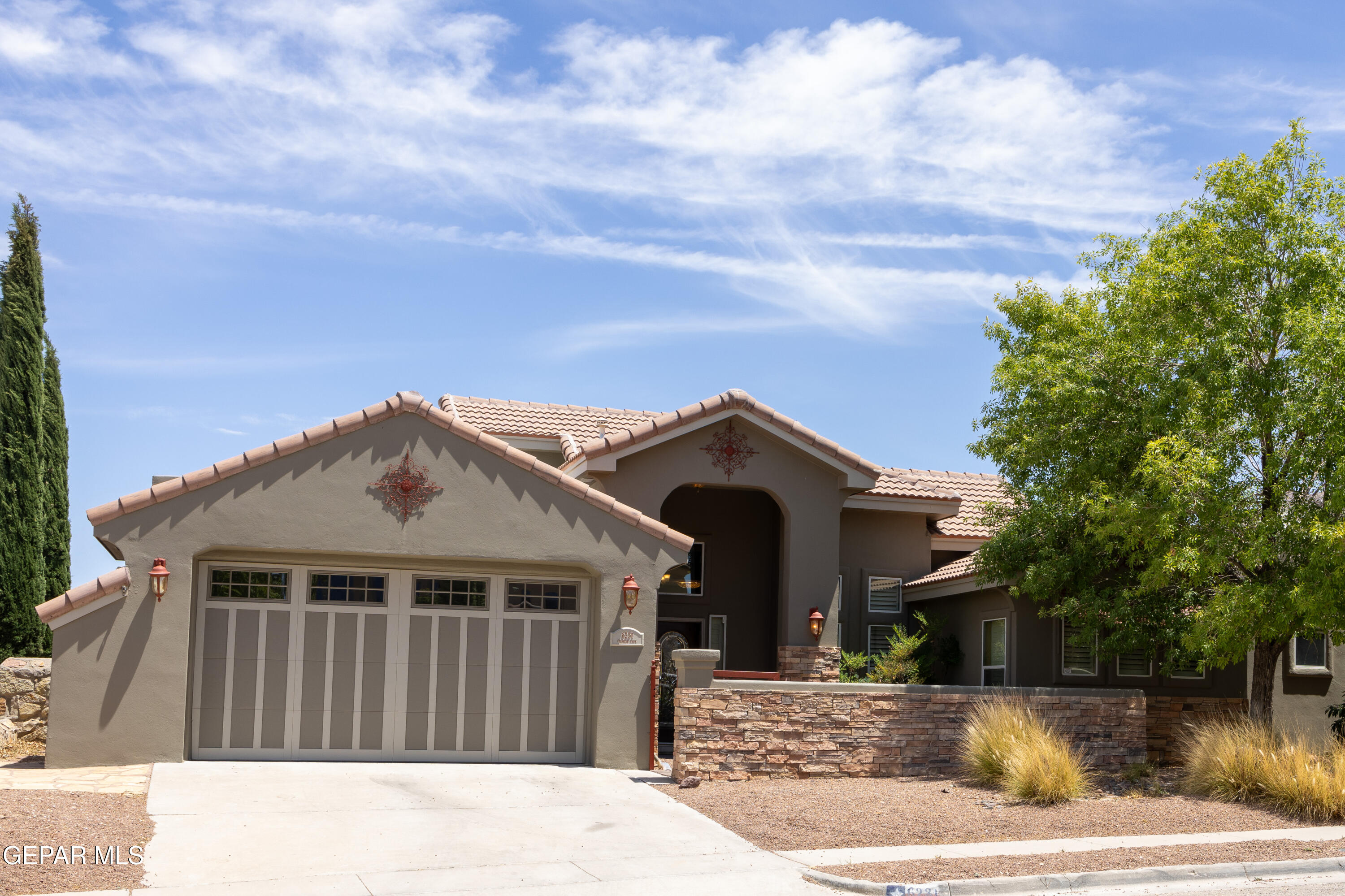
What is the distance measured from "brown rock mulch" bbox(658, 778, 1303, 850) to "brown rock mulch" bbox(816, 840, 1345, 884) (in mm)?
894

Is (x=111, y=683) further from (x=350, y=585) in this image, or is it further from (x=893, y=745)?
(x=893, y=745)

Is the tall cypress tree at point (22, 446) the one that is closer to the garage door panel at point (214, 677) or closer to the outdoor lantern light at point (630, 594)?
the garage door panel at point (214, 677)

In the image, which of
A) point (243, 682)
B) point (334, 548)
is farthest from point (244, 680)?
point (334, 548)

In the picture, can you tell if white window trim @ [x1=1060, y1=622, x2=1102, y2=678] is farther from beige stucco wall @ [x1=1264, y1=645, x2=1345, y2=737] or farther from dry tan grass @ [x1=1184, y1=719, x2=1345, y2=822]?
dry tan grass @ [x1=1184, y1=719, x2=1345, y2=822]

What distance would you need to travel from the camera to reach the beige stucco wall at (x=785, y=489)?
64.9 ft

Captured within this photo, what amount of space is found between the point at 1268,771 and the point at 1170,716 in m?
5.67

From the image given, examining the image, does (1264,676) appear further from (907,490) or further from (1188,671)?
(907,490)

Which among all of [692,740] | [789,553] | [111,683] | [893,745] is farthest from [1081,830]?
[111,683]

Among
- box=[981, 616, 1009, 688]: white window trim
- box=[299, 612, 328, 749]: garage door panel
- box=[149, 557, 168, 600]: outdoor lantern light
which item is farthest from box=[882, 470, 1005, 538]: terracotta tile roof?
box=[149, 557, 168, 600]: outdoor lantern light

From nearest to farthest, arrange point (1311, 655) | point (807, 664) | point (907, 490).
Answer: point (807, 664), point (1311, 655), point (907, 490)

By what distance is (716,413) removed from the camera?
19859 millimetres

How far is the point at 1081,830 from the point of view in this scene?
12.2 meters

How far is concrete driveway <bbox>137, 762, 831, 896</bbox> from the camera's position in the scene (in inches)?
383

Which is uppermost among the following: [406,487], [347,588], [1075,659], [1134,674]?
[406,487]
